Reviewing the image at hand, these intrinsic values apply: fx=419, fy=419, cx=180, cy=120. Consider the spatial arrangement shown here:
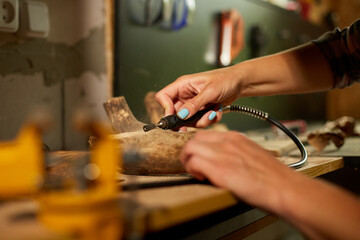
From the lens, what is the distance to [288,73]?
54.8 inches

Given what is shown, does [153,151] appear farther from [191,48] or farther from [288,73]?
[191,48]

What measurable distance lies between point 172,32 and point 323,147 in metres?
0.83

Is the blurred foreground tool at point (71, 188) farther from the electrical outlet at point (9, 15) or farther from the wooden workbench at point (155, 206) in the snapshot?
the electrical outlet at point (9, 15)

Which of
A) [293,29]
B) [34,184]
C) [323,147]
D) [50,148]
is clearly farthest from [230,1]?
[34,184]

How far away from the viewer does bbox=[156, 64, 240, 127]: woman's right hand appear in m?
1.18

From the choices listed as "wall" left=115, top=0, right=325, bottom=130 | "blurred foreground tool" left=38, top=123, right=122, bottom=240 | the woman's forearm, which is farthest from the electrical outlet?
"blurred foreground tool" left=38, top=123, right=122, bottom=240

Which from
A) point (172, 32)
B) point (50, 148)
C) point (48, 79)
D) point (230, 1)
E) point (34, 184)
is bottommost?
point (50, 148)

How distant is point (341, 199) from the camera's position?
669 millimetres

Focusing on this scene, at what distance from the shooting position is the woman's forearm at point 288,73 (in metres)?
1.35

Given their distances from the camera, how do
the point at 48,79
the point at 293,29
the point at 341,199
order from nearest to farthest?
the point at 341,199 → the point at 48,79 → the point at 293,29

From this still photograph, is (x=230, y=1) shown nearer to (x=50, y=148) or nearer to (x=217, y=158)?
(x=50, y=148)

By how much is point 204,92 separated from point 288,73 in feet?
1.23

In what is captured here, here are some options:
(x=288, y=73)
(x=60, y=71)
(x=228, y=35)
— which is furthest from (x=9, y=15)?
(x=228, y=35)

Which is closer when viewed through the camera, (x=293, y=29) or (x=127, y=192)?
(x=127, y=192)
